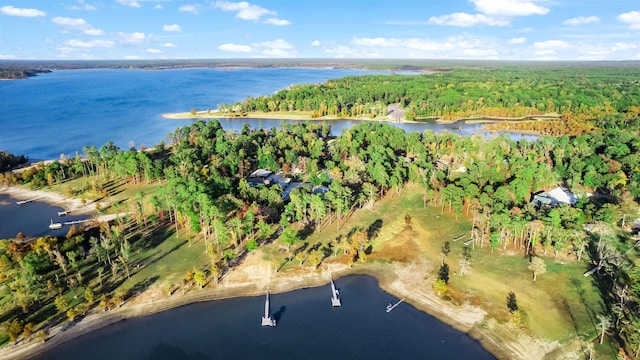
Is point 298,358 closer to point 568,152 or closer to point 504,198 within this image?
point 504,198

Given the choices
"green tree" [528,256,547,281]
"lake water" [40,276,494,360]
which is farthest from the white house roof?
"lake water" [40,276,494,360]

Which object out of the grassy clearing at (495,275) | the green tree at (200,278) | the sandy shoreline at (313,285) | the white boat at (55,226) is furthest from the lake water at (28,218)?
the grassy clearing at (495,275)

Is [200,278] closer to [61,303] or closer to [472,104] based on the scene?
[61,303]

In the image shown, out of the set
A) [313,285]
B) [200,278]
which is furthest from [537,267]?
[200,278]

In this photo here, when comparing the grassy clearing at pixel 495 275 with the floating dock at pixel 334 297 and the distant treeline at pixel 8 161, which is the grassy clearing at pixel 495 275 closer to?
the floating dock at pixel 334 297

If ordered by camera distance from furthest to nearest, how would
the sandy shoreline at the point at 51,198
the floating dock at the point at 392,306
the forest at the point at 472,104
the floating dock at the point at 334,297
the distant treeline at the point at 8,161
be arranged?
the forest at the point at 472,104 → the distant treeline at the point at 8,161 → the sandy shoreline at the point at 51,198 → the floating dock at the point at 334,297 → the floating dock at the point at 392,306

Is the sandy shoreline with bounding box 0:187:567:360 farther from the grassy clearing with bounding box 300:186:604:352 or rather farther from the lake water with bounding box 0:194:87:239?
the lake water with bounding box 0:194:87:239

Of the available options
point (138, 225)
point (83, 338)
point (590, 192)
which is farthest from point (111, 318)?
point (590, 192)
